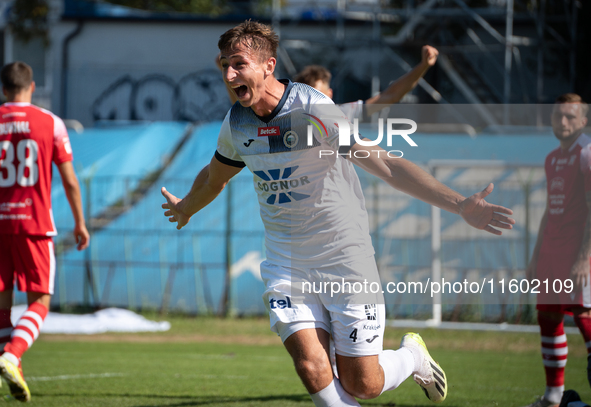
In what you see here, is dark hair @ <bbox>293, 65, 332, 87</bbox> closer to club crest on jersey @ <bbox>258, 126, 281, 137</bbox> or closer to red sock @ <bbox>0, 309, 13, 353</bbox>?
club crest on jersey @ <bbox>258, 126, 281, 137</bbox>

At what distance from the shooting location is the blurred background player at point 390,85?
18.7 feet

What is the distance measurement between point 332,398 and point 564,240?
2916 mm

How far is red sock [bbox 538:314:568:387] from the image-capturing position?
5711 millimetres

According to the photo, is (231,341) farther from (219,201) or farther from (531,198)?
(531,198)

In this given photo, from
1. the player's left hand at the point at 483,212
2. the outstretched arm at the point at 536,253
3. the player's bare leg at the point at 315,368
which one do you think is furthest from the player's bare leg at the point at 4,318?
the outstretched arm at the point at 536,253

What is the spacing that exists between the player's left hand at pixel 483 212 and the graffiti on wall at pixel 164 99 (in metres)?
21.9

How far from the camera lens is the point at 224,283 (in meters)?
14.0

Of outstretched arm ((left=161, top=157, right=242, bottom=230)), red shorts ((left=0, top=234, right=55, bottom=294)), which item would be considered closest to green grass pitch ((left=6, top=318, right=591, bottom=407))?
red shorts ((left=0, top=234, right=55, bottom=294))

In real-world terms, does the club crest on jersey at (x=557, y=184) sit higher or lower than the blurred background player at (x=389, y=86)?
lower

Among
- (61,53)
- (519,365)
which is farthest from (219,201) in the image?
(61,53)

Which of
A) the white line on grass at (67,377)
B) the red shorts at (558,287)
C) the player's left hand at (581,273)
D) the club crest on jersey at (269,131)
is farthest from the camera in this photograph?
the white line on grass at (67,377)

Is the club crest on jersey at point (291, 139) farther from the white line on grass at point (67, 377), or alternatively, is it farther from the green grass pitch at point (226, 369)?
the white line on grass at point (67, 377)

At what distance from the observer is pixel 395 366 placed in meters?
4.32

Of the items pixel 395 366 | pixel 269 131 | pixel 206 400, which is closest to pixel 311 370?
pixel 395 366
